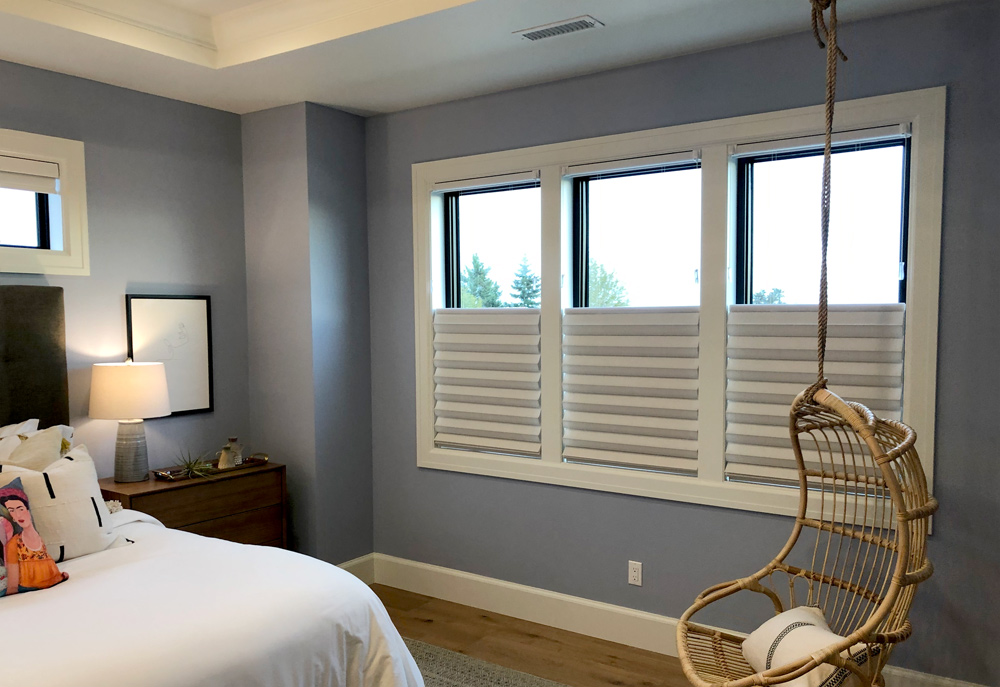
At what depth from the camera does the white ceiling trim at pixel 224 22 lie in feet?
9.28

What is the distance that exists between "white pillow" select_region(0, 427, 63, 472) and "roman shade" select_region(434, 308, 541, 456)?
179 centimetres

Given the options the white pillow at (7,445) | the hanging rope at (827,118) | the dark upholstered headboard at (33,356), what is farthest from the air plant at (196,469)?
the hanging rope at (827,118)

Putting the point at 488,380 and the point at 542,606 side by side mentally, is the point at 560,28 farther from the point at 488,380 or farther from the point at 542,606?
the point at 542,606

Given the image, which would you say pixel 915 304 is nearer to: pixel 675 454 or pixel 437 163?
pixel 675 454

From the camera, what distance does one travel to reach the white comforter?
1.83 meters

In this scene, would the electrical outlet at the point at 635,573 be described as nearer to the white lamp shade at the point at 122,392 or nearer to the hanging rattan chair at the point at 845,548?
the hanging rattan chair at the point at 845,548

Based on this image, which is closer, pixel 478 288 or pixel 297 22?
pixel 297 22

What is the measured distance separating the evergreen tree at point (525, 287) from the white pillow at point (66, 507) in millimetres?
2034

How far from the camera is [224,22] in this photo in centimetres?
332

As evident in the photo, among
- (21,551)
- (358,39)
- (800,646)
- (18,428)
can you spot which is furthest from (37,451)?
(800,646)

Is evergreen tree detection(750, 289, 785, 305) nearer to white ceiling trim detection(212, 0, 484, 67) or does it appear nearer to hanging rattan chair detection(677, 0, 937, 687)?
hanging rattan chair detection(677, 0, 937, 687)

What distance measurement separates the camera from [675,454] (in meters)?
3.30

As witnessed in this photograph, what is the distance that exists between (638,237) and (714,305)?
0.50 m

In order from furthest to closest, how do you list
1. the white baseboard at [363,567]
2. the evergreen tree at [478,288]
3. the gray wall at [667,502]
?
the white baseboard at [363,567] → the evergreen tree at [478,288] → the gray wall at [667,502]
